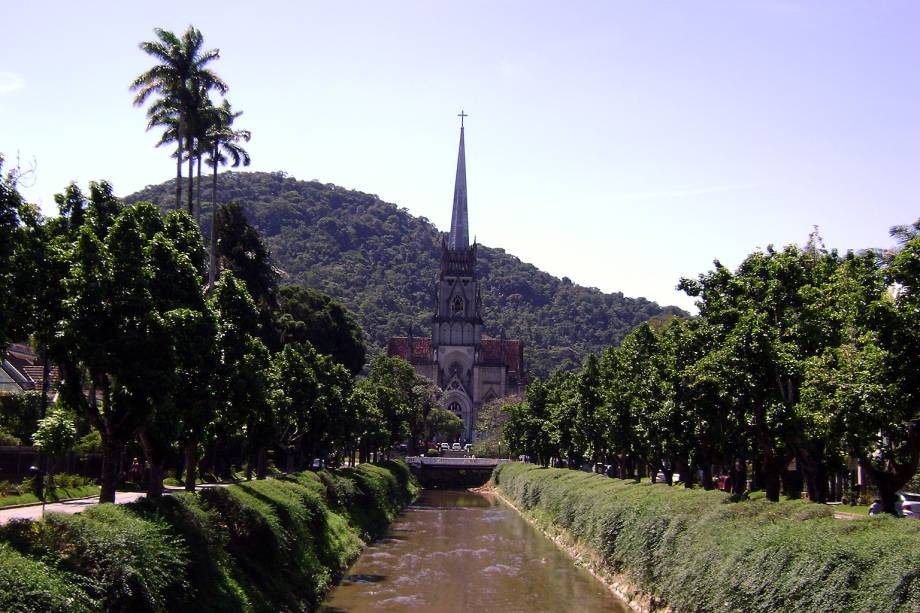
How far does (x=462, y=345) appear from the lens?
168250 mm

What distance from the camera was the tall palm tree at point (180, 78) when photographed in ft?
172

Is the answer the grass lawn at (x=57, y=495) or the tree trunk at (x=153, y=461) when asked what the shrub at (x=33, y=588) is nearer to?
the tree trunk at (x=153, y=461)

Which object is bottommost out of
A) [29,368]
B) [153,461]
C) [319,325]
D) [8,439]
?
[8,439]

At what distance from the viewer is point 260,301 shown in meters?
74.6

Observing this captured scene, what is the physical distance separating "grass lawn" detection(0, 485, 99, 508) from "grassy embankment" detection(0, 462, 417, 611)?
6.97 meters

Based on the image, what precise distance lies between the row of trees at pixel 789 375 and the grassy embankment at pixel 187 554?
16011 millimetres

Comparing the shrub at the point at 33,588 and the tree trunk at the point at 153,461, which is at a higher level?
the tree trunk at the point at 153,461

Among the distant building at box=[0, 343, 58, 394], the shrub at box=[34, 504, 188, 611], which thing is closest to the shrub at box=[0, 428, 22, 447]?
the distant building at box=[0, 343, 58, 394]

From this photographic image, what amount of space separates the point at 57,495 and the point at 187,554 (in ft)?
49.8

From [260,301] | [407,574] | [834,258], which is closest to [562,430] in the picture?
[260,301]

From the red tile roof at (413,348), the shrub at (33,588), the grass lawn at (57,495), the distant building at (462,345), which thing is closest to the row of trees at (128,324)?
the shrub at (33,588)

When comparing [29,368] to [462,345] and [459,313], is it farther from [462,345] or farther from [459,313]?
[459,313]


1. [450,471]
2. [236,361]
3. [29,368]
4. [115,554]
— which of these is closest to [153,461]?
[236,361]

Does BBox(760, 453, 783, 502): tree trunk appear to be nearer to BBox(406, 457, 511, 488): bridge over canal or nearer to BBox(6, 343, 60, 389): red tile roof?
BBox(6, 343, 60, 389): red tile roof
